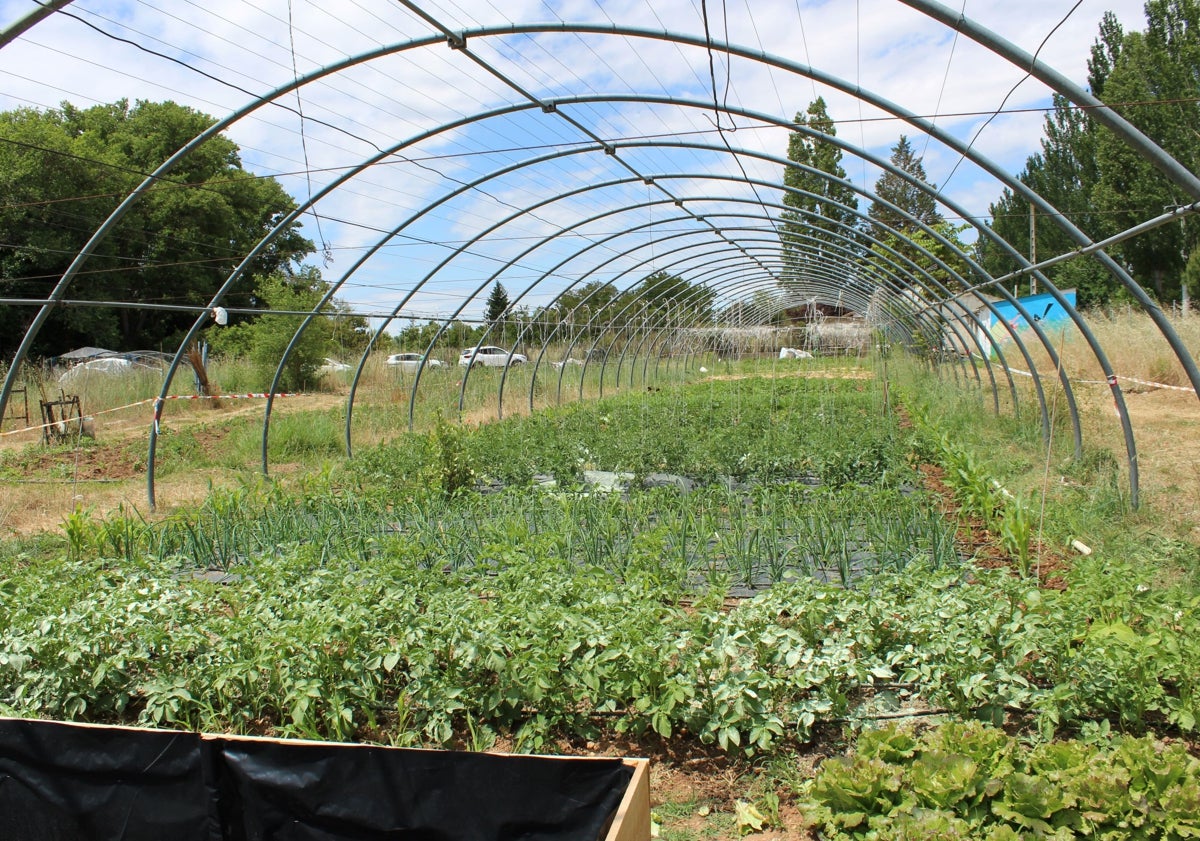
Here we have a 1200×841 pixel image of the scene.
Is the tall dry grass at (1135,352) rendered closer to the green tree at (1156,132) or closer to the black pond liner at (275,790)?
the green tree at (1156,132)

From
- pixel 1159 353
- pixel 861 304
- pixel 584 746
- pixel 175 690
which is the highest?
pixel 861 304

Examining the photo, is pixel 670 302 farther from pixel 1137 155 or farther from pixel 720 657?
pixel 720 657

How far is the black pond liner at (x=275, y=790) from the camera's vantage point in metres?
2.46

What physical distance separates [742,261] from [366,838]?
634 inches

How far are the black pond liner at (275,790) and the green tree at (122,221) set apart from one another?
2025 centimetres

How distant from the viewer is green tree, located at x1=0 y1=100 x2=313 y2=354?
2084 centimetres

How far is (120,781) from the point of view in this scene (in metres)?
2.70

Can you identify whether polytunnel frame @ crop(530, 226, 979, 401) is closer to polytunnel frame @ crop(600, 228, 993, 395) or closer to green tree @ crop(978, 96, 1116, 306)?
polytunnel frame @ crop(600, 228, 993, 395)

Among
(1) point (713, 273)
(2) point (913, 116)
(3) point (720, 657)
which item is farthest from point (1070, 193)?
(3) point (720, 657)

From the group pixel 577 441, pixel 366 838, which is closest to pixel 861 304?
pixel 577 441

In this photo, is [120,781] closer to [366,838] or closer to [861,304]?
[366,838]

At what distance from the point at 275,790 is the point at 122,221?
2568 cm

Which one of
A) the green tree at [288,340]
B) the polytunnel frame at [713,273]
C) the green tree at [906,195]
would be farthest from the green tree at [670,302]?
the green tree at [906,195]

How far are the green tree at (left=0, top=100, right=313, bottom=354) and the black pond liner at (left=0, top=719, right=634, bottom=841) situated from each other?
20.3 meters
